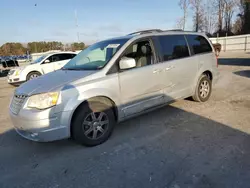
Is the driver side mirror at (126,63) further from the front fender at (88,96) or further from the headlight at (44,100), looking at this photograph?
the headlight at (44,100)

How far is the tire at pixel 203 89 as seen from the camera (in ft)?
17.6

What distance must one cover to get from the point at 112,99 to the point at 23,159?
5.44 ft

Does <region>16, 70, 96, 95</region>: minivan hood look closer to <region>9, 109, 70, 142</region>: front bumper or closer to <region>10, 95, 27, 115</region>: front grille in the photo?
<region>10, 95, 27, 115</region>: front grille

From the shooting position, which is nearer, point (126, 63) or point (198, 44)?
point (126, 63)

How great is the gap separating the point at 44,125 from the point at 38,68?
8434 mm

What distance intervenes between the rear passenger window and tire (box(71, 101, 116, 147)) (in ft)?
5.65

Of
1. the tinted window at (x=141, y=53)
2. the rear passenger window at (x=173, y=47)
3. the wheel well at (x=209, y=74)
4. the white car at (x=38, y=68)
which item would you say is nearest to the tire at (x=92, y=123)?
the tinted window at (x=141, y=53)

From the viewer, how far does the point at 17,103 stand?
136 inches

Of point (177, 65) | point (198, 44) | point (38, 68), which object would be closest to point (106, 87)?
point (177, 65)

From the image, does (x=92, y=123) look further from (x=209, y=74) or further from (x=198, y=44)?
(x=209, y=74)

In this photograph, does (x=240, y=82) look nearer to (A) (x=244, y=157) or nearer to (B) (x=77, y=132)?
(A) (x=244, y=157)

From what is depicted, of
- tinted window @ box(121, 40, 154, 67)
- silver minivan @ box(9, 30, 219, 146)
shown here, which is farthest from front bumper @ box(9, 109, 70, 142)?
tinted window @ box(121, 40, 154, 67)

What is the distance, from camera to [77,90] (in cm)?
332

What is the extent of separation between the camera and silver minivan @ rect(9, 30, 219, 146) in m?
3.23
